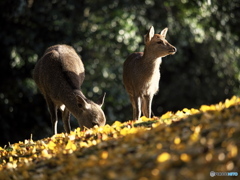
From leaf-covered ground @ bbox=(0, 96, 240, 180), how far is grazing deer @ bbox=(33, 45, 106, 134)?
1634 millimetres

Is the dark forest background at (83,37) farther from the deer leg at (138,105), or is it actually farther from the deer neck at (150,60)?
the deer leg at (138,105)

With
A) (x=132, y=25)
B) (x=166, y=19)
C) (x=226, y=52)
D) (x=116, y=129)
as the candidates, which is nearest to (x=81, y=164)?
(x=116, y=129)

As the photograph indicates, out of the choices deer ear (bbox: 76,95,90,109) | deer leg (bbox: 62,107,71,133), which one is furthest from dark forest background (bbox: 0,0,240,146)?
deer ear (bbox: 76,95,90,109)

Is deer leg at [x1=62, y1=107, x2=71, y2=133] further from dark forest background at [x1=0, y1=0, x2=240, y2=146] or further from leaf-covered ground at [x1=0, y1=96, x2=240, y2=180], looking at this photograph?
dark forest background at [x1=0, y1=0, x2=240, y2=146]

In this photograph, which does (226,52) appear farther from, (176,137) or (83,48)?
(176,137)

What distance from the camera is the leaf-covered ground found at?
4535 millimetres

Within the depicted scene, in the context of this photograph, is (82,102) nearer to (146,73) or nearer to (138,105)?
(138,105)

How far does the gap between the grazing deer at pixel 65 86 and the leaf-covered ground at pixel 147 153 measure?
1.63m

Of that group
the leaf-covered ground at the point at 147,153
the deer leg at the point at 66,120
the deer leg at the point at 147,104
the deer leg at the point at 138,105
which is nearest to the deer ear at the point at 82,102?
the deer leg at the point at 138,105

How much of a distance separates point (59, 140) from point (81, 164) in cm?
228

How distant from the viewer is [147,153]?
16.7 feet

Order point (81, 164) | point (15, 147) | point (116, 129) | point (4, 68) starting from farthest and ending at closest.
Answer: point (4, 68)
point (15, 147)
point (116, 129)
point (81, 164)

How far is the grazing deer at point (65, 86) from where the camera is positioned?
351 inches

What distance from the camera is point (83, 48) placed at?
1619cm
